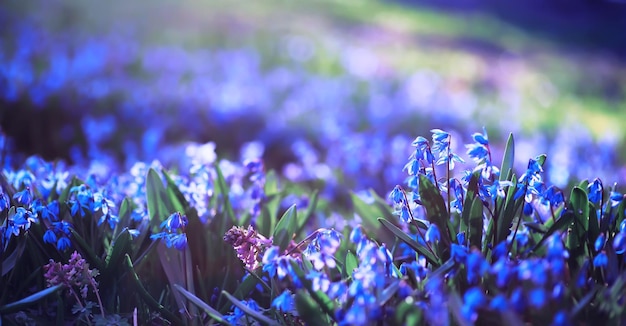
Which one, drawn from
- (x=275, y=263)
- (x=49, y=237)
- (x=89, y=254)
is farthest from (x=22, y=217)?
(x=275, y=263)

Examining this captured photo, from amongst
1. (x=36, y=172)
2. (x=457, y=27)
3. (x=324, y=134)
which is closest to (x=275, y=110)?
(x=324, y=134)

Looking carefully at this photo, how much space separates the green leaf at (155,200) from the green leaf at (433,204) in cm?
93

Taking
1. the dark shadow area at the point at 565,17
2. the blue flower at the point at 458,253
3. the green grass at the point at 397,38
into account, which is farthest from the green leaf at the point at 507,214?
the dark shadow area at the point at 565,17

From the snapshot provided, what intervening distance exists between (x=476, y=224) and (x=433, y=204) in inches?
5.6

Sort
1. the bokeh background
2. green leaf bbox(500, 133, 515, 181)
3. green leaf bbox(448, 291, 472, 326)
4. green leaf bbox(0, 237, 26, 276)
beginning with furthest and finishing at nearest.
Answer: the bokeh background, green leaf bbox(500, 133, 515, 181), green leaf bbox(0, 237, 26, 276), green leaf bbox(448, 291, 472, 326)

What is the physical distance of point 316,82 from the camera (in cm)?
684

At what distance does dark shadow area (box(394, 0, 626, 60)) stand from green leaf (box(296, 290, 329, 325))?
6.58 meters

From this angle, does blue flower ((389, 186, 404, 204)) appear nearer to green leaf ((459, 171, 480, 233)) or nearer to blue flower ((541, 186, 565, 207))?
green leaf ((459, 171, 480, 233))

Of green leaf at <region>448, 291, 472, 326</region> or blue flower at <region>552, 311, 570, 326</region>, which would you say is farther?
green leaf at <region>448, 291, 472, 326</region>

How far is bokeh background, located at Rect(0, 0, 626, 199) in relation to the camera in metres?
4.62

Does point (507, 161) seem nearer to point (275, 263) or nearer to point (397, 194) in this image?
point (397, 194)

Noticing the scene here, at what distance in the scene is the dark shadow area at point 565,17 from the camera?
7.19 meters

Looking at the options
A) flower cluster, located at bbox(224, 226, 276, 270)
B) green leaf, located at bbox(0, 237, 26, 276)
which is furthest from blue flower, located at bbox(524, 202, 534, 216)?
green leaf, located at bbox(0, 237, 26, 276)

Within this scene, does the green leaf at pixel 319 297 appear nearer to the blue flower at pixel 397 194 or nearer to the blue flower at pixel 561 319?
the blue flower at pixel 397 194
